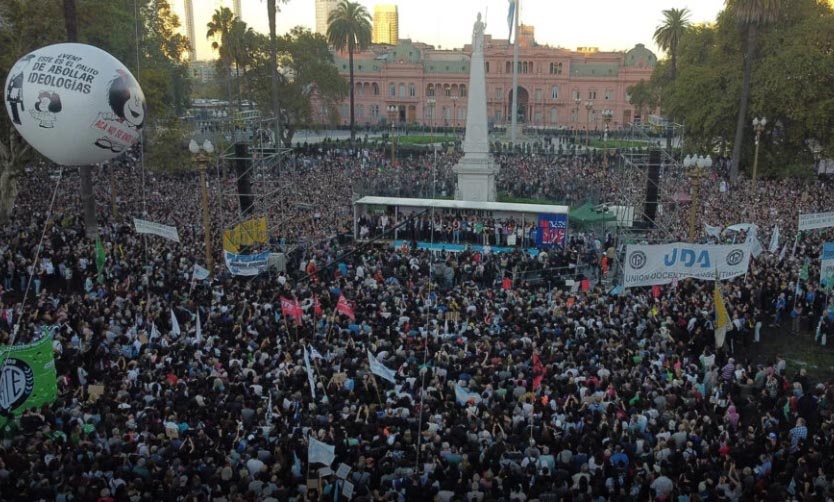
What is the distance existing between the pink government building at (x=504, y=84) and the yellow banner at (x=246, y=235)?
59.9 meters

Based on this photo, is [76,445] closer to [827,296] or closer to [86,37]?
[827,296]

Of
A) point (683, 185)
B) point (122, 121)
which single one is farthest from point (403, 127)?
point (122, 121)

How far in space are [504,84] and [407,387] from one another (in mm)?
75374

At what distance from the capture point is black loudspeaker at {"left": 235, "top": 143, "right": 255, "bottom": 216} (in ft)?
77.7

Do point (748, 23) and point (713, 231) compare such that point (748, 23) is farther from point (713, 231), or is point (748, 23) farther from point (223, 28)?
point (223, 28)

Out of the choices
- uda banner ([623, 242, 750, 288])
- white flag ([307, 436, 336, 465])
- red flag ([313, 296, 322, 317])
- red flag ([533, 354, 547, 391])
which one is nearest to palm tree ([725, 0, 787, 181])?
uda banner ([623, 242, 750, 288])

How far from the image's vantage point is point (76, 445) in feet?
32.0

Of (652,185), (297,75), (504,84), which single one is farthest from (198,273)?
(504,84)

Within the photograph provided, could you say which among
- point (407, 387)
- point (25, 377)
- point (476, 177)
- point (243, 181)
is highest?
point (243, 181)

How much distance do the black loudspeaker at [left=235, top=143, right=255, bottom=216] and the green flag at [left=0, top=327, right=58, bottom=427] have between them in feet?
43.7

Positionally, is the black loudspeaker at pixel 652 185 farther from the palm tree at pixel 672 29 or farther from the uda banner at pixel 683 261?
the palm tree at pixel 672 29

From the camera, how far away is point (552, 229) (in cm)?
2430

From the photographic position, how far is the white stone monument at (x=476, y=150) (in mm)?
29047

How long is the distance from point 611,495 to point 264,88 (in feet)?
149
